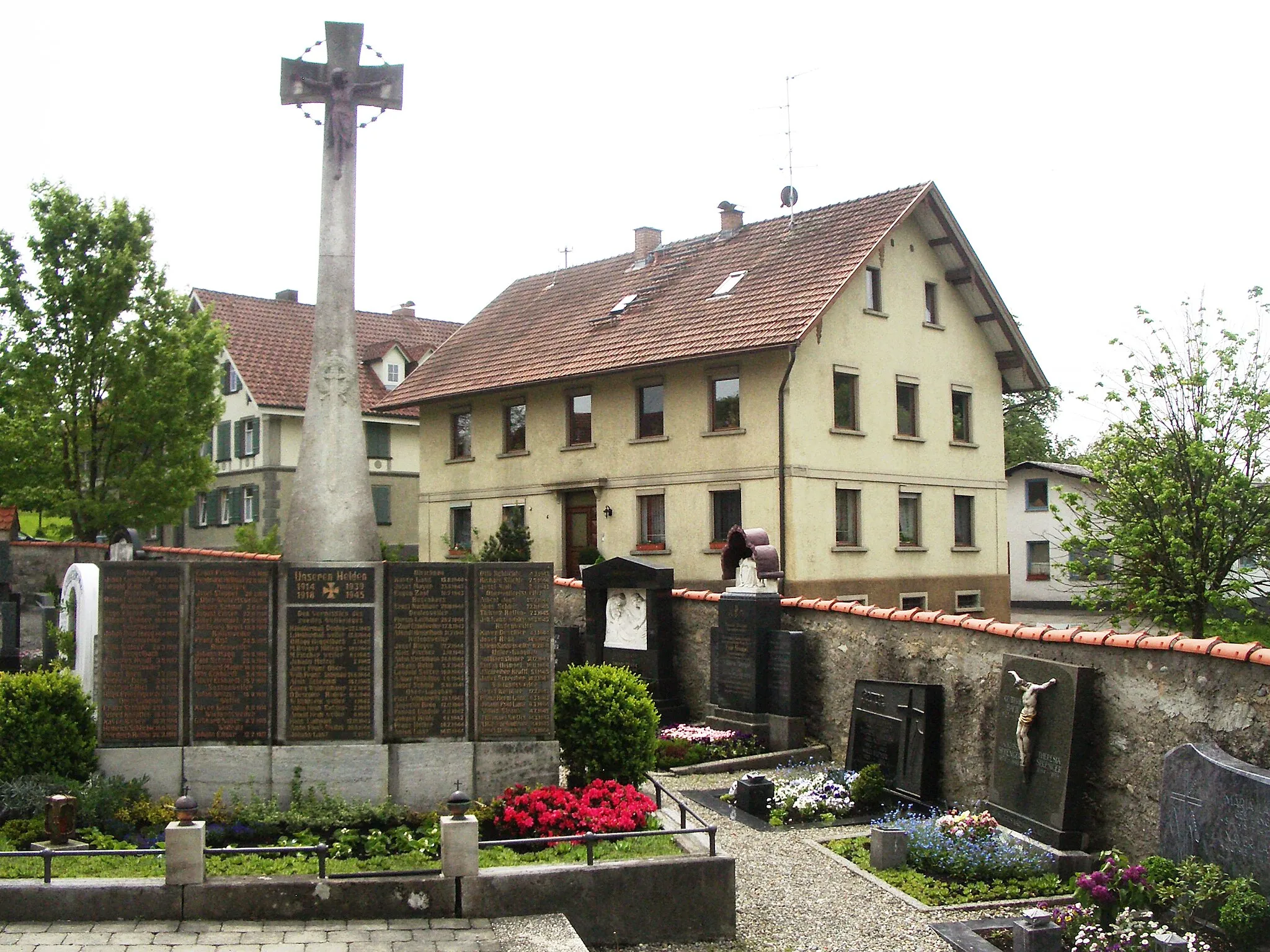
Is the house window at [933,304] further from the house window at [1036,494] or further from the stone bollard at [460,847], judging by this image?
the stone bollard at [460,847]

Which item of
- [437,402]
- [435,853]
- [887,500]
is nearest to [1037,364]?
[887,500]

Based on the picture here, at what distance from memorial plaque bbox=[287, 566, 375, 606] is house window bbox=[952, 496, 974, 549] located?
22540mm

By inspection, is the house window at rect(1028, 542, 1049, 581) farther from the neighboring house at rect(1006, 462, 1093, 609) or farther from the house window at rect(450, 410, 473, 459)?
the house window at rect(450, 410, 473, 459)

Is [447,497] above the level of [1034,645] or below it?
above

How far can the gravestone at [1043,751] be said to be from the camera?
1040cm

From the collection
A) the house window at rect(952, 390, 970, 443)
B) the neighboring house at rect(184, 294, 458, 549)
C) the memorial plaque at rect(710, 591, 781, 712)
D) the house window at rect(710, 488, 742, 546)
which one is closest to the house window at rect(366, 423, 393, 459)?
the neighboring house at rect(184, 294, 458, 549)

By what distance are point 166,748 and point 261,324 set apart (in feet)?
113

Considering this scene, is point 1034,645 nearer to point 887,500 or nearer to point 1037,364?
point 887,500

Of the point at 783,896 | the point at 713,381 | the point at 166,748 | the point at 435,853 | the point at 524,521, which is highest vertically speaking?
the point at 713,381

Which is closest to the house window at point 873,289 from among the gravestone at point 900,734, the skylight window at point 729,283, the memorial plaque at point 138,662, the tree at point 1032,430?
the skylight window at point 729,283

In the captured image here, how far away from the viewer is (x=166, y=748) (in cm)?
986

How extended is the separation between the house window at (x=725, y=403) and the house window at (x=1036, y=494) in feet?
74.1

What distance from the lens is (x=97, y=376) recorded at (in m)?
29.6

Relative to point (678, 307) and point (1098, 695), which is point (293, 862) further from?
point (678, 307)
